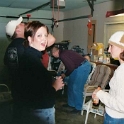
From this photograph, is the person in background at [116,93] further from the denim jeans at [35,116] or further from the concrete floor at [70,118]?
the concrete floor at [70,118]

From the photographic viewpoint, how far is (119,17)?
468 cm

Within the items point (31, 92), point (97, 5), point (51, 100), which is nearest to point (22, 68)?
point (31, 92)

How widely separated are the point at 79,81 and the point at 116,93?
6.97 ft

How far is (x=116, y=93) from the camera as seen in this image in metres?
1.25

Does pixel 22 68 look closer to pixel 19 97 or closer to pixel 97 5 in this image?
pixel 19 97

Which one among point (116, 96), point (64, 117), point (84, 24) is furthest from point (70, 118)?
point (84, 24)

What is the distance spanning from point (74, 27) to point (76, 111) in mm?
3672

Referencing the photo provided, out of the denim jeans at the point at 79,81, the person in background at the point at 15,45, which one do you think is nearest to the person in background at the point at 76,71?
the denim jeans at the point at 79,81

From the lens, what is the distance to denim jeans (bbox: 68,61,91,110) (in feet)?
11.0

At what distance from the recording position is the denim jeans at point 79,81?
132 inches

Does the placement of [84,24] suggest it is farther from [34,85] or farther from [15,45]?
[34,85]

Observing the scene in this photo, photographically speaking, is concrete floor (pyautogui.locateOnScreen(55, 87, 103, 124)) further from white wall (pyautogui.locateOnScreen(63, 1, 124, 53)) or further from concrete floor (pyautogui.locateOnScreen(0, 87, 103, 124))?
white wall (pyautogui.locateOnScreen(63, 1, 124, 53))

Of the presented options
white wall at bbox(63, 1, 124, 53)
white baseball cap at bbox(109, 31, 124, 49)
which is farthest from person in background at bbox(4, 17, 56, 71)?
white wall at bbox(63, 1, 124, 53)

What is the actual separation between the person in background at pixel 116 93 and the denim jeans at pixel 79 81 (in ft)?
6.36
